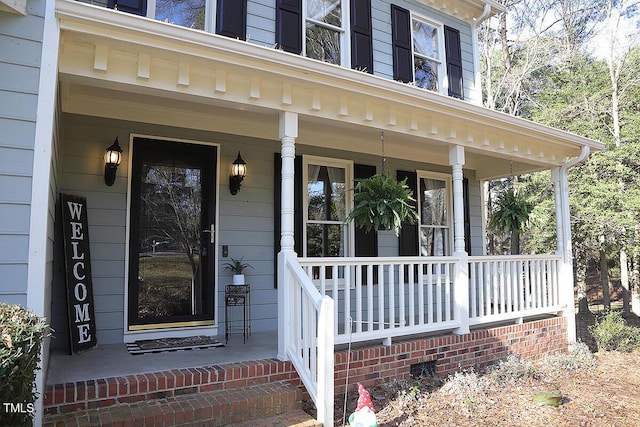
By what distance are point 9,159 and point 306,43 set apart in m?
3.80

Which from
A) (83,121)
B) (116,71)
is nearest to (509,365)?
(116,71)

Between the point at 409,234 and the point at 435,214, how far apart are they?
2.40 feet

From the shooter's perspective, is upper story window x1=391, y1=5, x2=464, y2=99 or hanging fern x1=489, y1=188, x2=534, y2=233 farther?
upper story window x1=391, y1=5, x2=464, y2=99

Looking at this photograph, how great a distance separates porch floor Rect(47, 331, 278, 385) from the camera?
307cm

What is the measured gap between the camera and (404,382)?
4.07 meters

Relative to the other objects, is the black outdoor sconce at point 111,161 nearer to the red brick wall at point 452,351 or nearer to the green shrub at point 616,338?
the red brick wall at point 452,351

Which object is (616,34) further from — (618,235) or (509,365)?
(509,365)

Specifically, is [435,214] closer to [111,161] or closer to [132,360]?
[111,161]

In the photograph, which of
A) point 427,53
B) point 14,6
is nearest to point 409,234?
point 427,53

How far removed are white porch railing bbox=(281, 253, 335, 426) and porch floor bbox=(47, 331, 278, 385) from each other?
38 cm

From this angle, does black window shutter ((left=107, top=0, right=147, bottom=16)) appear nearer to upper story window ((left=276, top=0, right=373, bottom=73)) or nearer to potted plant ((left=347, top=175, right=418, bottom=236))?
upper story window ((left=276, top=0, right=373, bottom=73))

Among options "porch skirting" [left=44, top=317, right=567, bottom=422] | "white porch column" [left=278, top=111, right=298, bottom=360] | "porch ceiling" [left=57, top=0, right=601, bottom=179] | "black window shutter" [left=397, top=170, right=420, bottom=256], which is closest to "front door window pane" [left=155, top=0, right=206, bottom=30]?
"porch ceiling" [left=57, top=0, right=601, bottom=179]

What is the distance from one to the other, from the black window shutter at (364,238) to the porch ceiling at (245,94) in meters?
0.27

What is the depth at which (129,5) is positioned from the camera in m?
4.20
